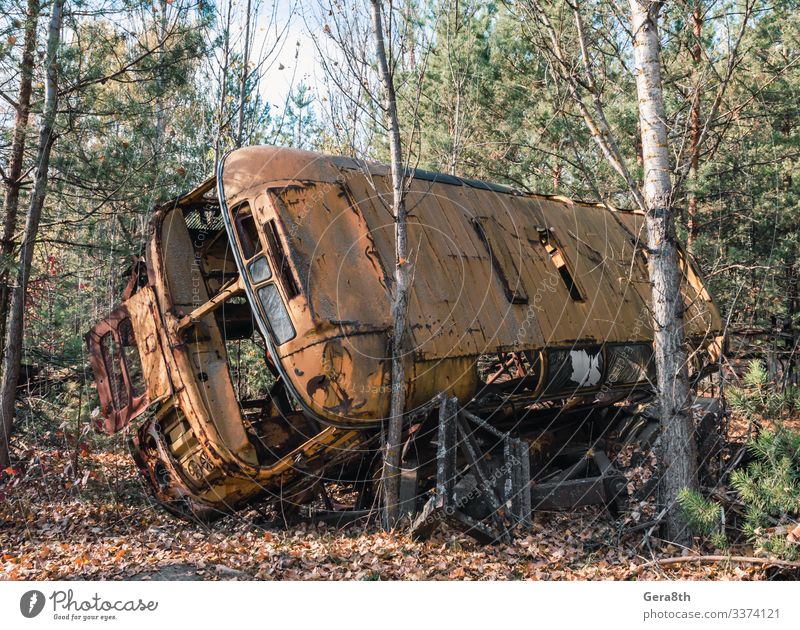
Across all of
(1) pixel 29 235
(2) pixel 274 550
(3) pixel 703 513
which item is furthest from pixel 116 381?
(3) pixel 703 513

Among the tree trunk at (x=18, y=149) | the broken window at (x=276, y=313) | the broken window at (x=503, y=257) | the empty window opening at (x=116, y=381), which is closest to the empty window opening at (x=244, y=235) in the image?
the broken window at (x=276, y=313)

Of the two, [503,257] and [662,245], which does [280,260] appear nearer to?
[503,257]

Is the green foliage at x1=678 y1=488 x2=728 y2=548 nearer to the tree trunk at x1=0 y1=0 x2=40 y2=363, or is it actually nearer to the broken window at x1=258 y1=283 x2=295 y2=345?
the broken window at x1=258 y1=283 x2=295 y2=345

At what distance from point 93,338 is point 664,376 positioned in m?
6.43

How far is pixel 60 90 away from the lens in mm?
9398

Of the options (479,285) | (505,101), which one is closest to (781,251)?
(505,101)

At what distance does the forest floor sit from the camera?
5.84 meters

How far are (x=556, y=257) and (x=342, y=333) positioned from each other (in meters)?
3.92

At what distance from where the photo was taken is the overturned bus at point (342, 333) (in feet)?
21.2

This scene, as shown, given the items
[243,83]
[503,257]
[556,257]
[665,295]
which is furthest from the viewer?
[243,83]

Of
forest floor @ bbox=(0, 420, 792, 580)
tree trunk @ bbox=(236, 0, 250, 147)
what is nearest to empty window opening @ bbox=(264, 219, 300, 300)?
forest floor @ bbox=(0, 420, 792, 580)

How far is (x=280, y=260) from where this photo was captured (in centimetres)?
650

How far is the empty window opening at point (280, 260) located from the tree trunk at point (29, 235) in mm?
4239

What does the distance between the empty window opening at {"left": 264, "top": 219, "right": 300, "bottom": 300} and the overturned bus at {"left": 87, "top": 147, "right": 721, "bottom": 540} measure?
0.01 meters
